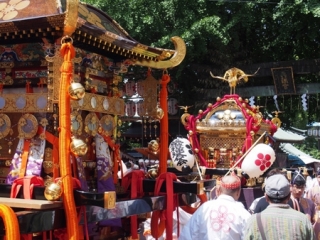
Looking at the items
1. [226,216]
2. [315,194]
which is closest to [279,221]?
[226,216]

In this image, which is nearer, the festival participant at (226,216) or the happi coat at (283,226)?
the happi coat at (283,226)

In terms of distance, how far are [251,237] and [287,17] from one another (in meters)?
11.6

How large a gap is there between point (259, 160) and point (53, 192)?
4.66 m

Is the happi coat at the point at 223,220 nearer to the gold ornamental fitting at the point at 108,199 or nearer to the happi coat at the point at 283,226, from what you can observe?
the happi coat at the point at 283,226

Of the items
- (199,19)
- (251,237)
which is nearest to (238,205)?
(251,237)

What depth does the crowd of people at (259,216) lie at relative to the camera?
10.9ft

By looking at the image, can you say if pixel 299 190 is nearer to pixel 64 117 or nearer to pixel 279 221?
pixel 279 221

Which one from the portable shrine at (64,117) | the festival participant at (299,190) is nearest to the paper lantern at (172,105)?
the portable shrine at (64,117)

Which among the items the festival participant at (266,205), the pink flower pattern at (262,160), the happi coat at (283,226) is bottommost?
the festival participant at (266,205)

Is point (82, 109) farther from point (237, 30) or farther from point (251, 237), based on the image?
point (237, 30)

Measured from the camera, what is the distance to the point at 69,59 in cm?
452

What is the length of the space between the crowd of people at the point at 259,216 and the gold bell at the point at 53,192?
118 centimetres

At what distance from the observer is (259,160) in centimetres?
817

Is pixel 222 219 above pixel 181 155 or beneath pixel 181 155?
beneath
